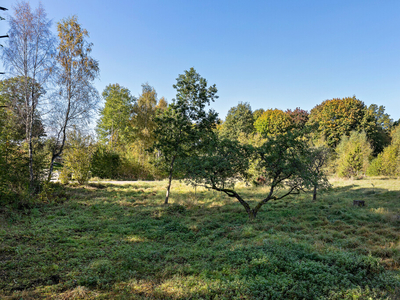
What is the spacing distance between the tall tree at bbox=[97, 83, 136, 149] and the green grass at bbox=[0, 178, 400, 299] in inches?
925

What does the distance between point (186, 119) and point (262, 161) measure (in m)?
5.37

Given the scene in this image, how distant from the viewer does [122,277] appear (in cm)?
528

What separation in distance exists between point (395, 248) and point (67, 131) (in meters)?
19.4

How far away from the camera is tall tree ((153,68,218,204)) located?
43.8 feet

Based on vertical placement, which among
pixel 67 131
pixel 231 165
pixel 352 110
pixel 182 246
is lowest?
pixel 182 246

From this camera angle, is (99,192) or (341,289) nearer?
(341,289)

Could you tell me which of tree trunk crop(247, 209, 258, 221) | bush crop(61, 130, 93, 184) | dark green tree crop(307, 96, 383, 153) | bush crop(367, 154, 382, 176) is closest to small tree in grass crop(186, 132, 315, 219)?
tree trunk crop(247, 209, 258, 221)

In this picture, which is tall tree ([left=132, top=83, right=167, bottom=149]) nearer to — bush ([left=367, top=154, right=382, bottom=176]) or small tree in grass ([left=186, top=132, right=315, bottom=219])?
small tree in grass ([left=186, top=132, right=315, bottom=219])

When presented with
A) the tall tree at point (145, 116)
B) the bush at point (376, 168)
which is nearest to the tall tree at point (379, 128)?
the bush at point (376, 168)

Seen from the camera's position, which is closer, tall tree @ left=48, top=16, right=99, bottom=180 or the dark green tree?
tall tree @ left=48, top=16, right=99, bottom=180

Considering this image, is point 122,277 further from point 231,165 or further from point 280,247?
point 231,165

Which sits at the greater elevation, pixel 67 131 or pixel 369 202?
pixel 67 131

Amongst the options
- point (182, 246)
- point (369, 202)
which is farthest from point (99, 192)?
point (369, 202)

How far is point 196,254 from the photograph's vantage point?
22.3ft
